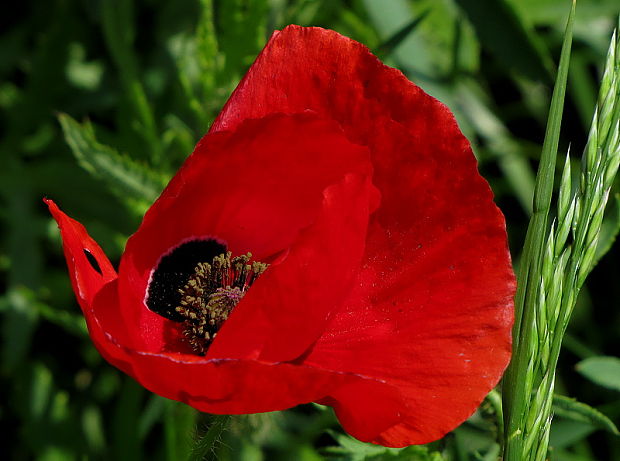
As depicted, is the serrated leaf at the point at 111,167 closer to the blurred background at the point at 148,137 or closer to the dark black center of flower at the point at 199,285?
the blurred background at the point at 148,137

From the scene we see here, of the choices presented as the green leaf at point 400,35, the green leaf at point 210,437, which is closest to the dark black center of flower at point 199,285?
the green leaf at point 210,437

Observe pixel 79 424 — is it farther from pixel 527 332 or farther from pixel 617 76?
pixel 617 76

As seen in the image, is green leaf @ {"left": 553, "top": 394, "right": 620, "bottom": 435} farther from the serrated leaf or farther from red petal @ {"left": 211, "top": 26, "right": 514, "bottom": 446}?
the serrated leaf

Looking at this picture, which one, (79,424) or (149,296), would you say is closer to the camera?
(149,296)

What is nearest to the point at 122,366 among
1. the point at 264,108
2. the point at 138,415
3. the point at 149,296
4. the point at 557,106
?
the point at 149,296

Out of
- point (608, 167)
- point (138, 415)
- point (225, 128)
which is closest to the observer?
point (608, 167)
